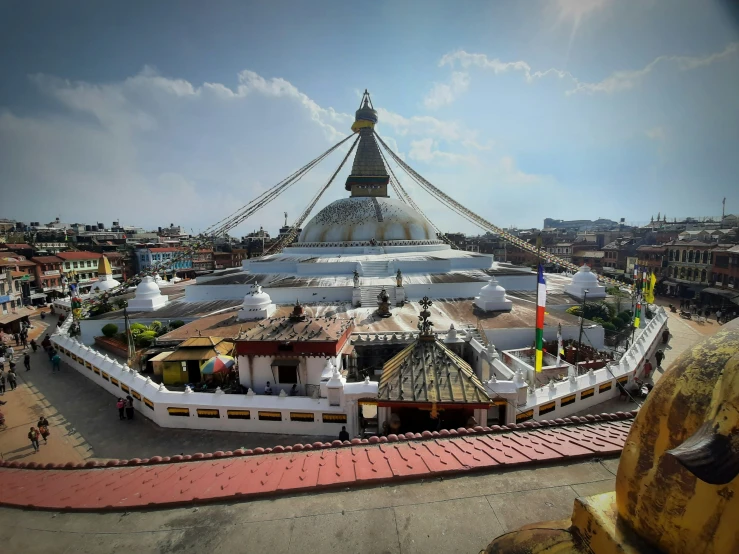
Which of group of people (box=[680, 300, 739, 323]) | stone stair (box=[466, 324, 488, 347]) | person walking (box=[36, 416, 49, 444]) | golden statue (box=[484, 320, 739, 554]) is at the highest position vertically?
golden statue (box=[484, 320, 739, 554])

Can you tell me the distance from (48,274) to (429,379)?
39.4 metres

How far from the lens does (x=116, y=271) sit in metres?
40.8

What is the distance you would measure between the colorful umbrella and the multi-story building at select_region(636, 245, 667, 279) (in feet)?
116

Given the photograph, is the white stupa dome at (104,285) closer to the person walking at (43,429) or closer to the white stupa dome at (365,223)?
the white stupa dome at (365,223)

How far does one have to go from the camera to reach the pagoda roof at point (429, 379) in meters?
5.73

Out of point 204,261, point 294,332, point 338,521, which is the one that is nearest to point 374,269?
point 294,332

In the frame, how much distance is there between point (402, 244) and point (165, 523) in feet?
73.3

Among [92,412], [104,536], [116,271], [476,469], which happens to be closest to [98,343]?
[92,412]

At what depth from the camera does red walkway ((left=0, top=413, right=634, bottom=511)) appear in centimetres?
317

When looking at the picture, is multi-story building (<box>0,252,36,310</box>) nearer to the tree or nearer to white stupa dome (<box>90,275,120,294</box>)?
white stupa dome (<box>90,275,120,294</box>)

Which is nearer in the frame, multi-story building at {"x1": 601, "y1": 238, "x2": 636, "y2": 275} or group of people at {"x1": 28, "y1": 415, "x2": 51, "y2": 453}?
group of people at {"x1": 28, "y1": 415, "x2": 51, "y2": 453}

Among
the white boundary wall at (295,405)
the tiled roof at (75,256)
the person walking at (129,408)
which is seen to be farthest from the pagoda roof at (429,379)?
the tiled roof at (75,256)

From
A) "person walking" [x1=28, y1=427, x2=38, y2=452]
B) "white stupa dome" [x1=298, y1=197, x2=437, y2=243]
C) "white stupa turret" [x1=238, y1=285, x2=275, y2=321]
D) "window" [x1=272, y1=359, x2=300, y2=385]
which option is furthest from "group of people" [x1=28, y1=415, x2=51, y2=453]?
"white stupa dome" [x1=298, y1=197, x2=437, y2=243]

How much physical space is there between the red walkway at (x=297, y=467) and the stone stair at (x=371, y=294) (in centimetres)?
1138
